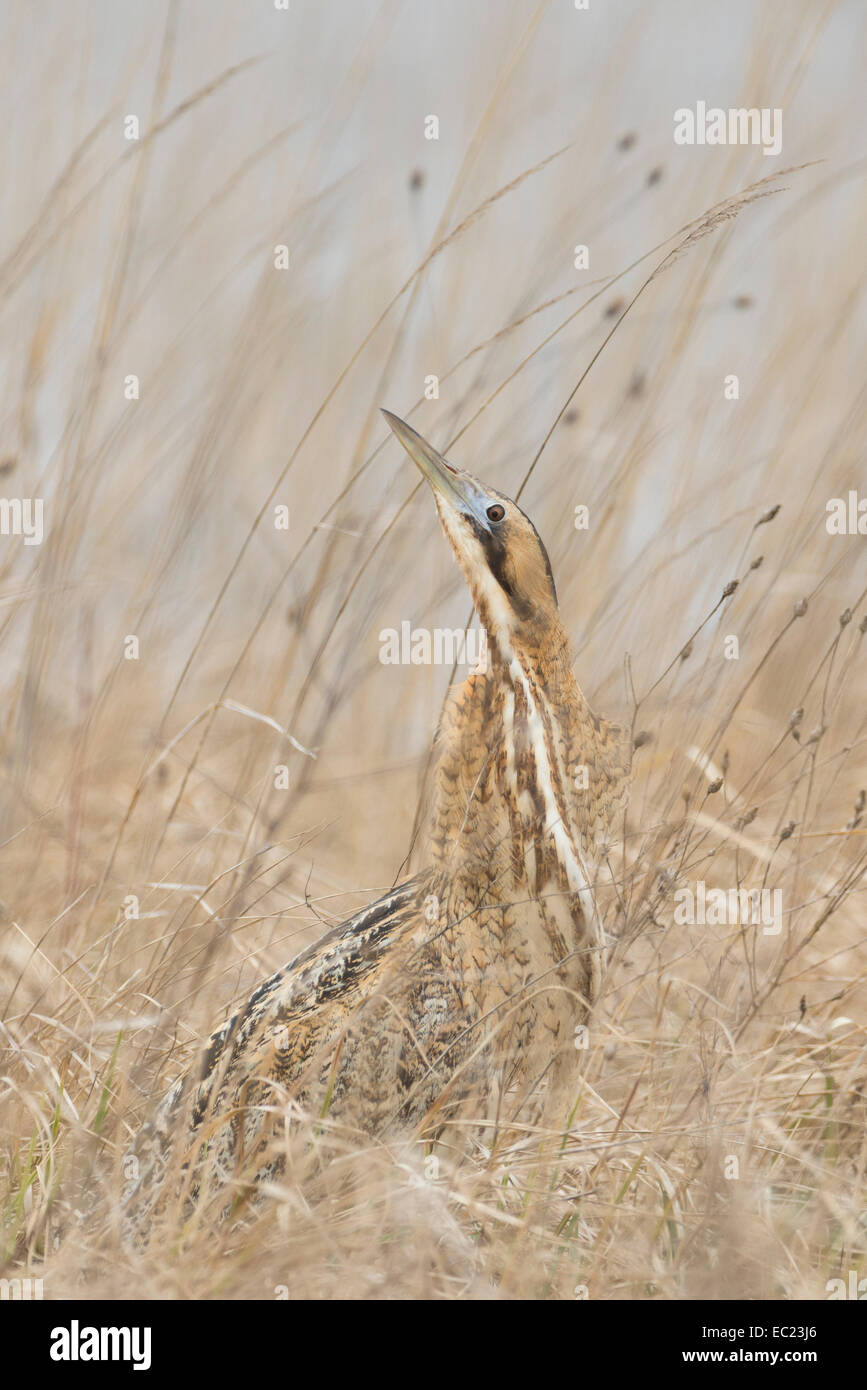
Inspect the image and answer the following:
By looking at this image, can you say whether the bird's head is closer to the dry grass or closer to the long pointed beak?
the long pointed beak

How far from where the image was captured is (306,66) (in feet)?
15.1

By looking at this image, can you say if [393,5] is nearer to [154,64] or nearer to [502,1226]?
[154,64]

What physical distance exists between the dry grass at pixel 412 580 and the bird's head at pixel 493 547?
0.35 ft

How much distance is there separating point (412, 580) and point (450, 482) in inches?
Result: 87.1

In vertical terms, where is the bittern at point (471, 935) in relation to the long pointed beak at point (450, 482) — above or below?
below

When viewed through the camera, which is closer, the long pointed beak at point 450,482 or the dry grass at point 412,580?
the dry grass at point 412,580

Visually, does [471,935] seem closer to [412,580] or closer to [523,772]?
[523,772]

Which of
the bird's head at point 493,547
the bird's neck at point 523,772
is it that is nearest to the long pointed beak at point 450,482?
the bird's head at point 493,547

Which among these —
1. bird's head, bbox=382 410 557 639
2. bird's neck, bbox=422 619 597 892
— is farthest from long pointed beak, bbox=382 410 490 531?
bird's neck, bbox=422 619 597 892

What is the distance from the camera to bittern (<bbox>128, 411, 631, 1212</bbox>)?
2396mm

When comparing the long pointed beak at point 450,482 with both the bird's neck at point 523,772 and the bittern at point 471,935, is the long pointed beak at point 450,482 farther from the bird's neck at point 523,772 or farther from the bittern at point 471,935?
the bird's neck at point 523,772

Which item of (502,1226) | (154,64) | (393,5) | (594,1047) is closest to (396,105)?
(154,64)

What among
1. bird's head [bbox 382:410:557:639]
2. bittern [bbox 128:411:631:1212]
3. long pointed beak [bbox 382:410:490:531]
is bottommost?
bittern [bbox 128:411:631:1212]

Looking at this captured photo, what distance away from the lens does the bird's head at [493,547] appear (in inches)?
97.6
